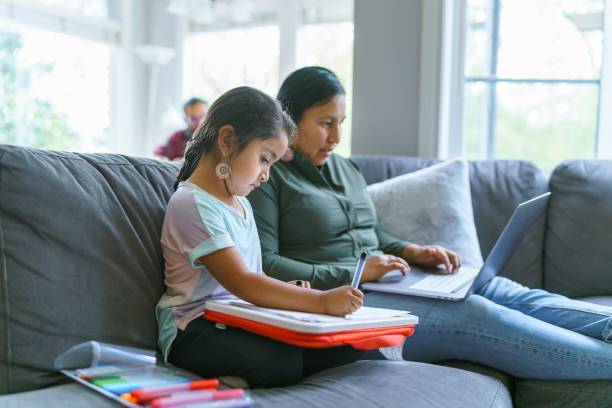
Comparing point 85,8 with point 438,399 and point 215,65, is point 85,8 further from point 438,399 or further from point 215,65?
point 438,399

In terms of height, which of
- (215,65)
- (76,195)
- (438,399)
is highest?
(215,65)

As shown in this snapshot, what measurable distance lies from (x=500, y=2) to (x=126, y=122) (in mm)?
2922

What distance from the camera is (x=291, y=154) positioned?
180 cm

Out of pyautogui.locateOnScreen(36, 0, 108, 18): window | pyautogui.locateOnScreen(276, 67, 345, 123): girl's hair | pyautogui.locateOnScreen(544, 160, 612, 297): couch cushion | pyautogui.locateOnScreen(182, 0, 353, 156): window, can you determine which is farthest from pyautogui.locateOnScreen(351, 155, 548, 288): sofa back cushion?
pyautogui.locateOnScreen(36, 0, 108, 18): window

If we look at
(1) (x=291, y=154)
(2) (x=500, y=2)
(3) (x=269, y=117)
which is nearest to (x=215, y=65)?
(2) (x=500, y=2)

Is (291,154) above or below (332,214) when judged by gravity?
above

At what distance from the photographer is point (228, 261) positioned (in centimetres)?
126

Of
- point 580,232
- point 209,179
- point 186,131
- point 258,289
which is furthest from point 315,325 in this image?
point 186,131

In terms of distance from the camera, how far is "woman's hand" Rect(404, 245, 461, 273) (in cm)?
187

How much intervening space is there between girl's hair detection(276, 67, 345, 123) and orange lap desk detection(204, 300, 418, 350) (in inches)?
26.0

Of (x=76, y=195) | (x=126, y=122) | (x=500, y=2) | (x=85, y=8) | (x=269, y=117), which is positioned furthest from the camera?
(x=126, y=122)

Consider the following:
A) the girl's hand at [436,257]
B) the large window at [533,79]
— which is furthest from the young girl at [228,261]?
the large window at [533,79]

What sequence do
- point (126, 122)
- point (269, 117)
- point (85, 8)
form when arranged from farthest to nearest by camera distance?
point (126, 122) → point (85, 8) → point (269, 117)

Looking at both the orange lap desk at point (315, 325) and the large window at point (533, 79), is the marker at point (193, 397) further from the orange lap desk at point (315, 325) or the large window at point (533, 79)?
the large window at point (533, 79)
